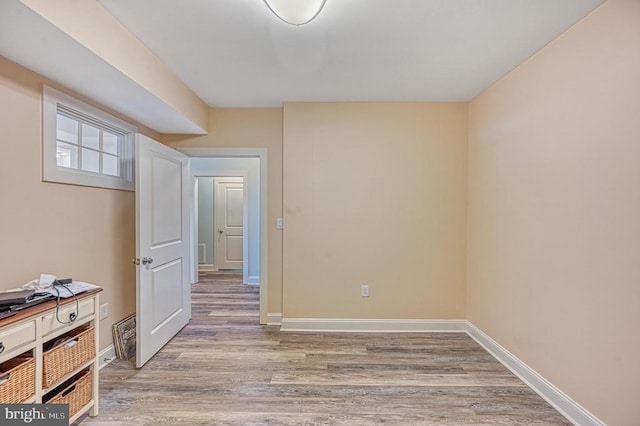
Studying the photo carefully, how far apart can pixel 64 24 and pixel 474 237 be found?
3.36 metres

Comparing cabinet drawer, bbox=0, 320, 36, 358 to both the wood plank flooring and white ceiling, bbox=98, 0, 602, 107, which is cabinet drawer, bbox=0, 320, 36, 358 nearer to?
the wood plank flooring

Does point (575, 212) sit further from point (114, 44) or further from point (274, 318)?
point (114, 44)

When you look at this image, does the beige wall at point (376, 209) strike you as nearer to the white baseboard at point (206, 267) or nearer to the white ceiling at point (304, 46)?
the white ceiling at point (304, 46)

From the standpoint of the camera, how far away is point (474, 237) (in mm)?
2965

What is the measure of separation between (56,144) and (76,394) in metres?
1.56

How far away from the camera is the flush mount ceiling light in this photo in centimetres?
138

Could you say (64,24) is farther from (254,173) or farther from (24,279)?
(254,173)

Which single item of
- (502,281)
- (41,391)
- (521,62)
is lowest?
(41,391)

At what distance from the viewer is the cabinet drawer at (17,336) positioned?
1.29 metres

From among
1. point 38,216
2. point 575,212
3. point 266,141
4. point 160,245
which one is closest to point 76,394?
point 38,216

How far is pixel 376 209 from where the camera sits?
10.1ft

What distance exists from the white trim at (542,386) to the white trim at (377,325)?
33 cm

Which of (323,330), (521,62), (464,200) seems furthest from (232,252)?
(521,62)

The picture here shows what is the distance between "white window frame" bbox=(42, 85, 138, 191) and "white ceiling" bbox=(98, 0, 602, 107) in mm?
680
